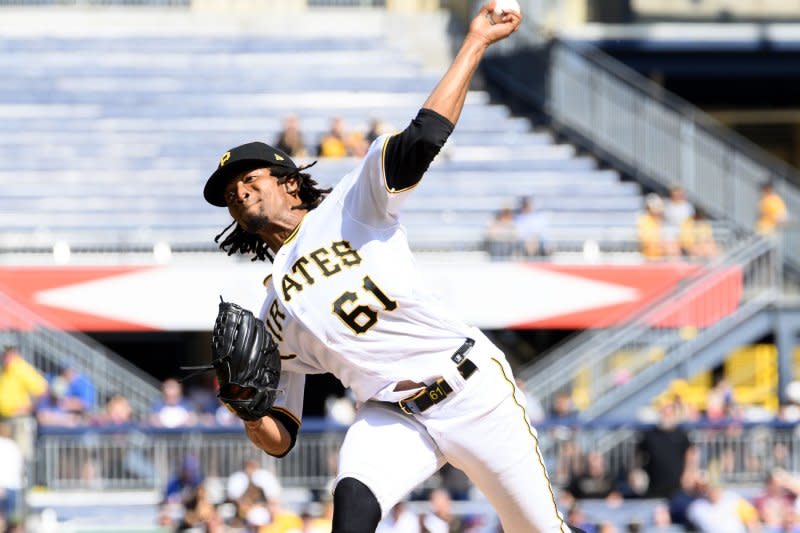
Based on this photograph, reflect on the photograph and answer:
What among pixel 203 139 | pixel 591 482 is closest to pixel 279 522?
pixel 591 482

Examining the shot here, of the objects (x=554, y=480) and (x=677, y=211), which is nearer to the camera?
(x=554, y=480)

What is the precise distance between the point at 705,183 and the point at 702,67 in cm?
323

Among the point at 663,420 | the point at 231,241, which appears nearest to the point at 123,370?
the point at 663,420

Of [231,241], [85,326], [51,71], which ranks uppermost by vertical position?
[51,71]

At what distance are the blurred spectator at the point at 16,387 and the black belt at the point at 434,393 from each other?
8628 mm

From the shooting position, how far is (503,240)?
628 inches

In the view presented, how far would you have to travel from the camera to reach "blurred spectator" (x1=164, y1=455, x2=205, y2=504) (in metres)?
12.5

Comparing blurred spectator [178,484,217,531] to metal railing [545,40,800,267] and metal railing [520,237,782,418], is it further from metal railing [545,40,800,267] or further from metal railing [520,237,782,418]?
metal railing [545,40,800,267]

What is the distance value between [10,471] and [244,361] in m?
7.98

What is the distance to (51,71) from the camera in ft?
66.3

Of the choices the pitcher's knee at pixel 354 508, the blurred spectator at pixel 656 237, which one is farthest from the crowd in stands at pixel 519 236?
the pitcher's knee at pixel 354 508

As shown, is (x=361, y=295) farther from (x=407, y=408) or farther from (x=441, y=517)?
(x=441, y=517)

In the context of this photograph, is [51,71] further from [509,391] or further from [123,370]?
[509,391]

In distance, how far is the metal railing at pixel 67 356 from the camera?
1435 centimetres
